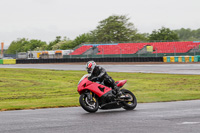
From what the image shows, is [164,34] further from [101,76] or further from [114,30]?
[101,76]

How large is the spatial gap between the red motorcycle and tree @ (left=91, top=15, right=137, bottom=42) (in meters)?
105

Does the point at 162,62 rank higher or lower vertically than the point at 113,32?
lower

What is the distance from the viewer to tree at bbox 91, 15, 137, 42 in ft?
387

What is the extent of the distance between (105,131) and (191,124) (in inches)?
76.6

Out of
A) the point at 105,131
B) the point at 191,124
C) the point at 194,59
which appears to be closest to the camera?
the point at 105,131

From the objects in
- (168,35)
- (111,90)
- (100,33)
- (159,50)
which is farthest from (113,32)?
(111,90)

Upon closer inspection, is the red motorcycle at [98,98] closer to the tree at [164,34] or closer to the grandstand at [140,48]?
the grandstand at [140,48]

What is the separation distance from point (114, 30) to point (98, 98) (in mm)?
108373

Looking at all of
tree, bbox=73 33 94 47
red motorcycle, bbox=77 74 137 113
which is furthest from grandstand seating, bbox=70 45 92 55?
red motorcycle, bbox=77 74 137 113

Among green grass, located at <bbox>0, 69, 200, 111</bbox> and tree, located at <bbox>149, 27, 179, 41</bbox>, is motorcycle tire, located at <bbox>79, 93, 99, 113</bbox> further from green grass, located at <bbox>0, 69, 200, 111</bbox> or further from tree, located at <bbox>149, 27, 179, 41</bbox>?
tree, located at <bbox>149, 27, 179, 41</bbox>

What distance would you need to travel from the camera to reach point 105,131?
7.36 meters

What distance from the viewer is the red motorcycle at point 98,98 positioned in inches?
435

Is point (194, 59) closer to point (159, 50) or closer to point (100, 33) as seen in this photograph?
point (159, 50)

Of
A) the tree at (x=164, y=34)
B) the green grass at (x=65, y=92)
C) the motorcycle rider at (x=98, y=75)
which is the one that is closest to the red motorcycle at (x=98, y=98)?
the motorcycle rider at (x=98, y=75)
